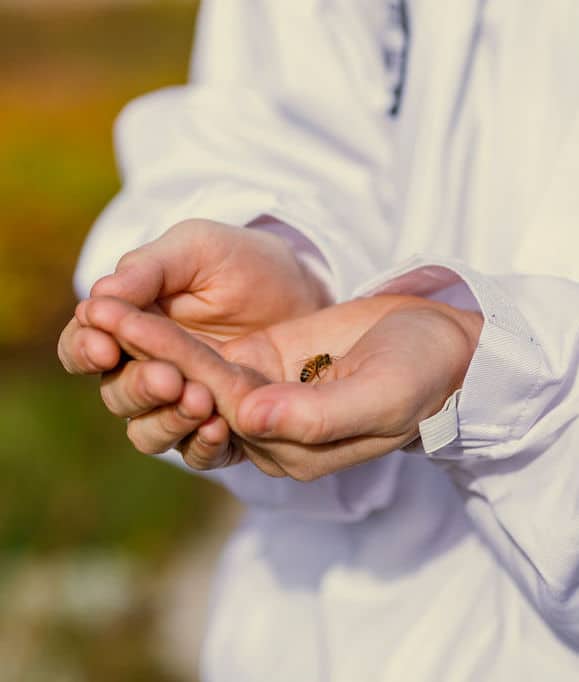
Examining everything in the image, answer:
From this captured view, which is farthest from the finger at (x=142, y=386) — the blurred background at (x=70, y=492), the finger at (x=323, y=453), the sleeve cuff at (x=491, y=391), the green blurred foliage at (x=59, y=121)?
the green blurred foliage at (x=59, y=121)

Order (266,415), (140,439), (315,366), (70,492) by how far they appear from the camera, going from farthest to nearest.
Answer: (70,492) → (315,366) → (140,439) → (266,415)

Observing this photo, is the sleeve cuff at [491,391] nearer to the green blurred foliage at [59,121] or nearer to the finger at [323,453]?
the finger at [323,453]

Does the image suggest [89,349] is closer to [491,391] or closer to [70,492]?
[491,391]

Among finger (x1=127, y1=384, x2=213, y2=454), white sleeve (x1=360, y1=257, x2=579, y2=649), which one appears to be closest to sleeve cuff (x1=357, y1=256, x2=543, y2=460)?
white sleeve (x1=360, y1=257, x2=579, y2=649)

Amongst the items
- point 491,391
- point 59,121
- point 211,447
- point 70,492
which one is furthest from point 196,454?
point 59,121

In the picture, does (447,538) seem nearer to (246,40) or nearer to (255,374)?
(255,374)
